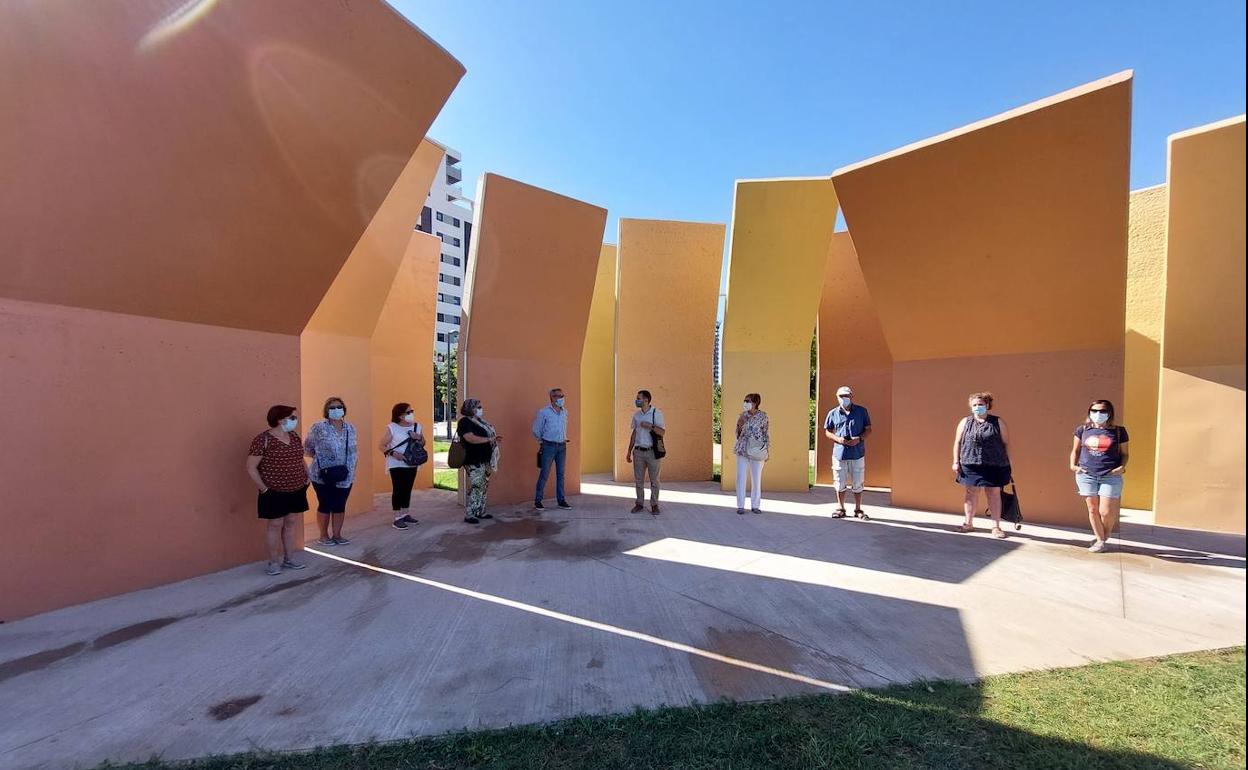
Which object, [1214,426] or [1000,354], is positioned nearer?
[1214,426]

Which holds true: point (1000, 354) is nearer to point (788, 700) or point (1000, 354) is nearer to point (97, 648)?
point (788, 700)

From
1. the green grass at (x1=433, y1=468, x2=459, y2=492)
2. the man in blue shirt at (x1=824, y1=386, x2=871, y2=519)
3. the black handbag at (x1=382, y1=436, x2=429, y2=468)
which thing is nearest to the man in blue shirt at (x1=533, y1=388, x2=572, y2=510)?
the black handbag at (x1=382, y1=436, x2=429, y2=468)

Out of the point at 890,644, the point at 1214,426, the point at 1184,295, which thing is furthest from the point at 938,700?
the point at 1184,295

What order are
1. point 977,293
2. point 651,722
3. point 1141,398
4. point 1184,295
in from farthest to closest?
point 1141,398, point 977,293, point 651,722, point 1184,295

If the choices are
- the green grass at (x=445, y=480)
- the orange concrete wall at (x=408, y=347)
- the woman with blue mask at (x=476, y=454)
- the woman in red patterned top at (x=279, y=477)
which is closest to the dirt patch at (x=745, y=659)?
the woman in red patterned top at (x=279, y=477)

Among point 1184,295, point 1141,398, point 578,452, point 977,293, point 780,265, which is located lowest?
point 578,452

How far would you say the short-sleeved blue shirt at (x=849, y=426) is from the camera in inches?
290

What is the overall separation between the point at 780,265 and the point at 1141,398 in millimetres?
5824

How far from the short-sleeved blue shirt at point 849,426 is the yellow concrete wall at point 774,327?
2.29 metres

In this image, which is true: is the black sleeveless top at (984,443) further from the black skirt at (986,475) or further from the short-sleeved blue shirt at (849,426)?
the short-sleeved blue shirt at (849,426)

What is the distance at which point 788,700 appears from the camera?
301cm

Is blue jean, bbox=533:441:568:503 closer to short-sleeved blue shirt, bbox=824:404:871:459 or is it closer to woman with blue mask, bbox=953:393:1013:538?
short-sleeved blue shirt, bbox=824:404:871:459

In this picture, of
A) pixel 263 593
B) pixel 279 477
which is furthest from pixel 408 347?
pixel 263 593

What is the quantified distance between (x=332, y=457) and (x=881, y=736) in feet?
19.6
